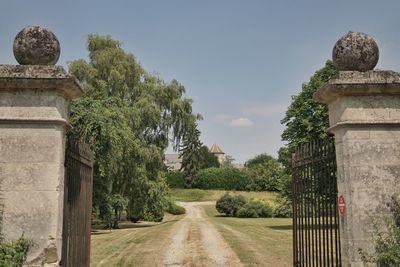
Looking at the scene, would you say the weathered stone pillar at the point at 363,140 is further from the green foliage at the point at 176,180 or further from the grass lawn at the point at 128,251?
the green foliage at the point at 176,180

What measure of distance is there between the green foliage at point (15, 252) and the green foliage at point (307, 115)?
19.3 m

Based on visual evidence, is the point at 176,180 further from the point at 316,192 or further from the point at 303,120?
the point at 316,192

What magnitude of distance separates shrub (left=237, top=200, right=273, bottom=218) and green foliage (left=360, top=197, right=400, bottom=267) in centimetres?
3623

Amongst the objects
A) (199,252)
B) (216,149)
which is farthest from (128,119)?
(216,149)

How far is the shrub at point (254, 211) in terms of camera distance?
1587 inches

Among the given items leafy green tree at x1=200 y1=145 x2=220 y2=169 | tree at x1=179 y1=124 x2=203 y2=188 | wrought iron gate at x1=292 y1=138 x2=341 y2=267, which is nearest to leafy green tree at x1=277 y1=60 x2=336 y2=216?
wrought iron gate at x1=292 y1=138 x2=341 y2=267

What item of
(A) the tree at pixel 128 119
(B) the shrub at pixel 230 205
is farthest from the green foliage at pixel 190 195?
(A) the tree at pixel 128 119

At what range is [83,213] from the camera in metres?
5.91

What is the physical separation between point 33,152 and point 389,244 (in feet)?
12.2

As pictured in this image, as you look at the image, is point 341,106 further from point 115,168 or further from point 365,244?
point 115,168

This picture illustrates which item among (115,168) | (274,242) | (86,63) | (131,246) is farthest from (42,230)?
(86,63)

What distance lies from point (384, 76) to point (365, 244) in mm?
1769

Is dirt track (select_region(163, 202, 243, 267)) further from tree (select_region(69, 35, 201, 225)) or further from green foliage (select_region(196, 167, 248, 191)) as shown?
green foliage (select_region(196, 167, 248, 191))

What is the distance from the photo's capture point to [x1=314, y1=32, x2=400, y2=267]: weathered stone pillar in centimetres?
459
